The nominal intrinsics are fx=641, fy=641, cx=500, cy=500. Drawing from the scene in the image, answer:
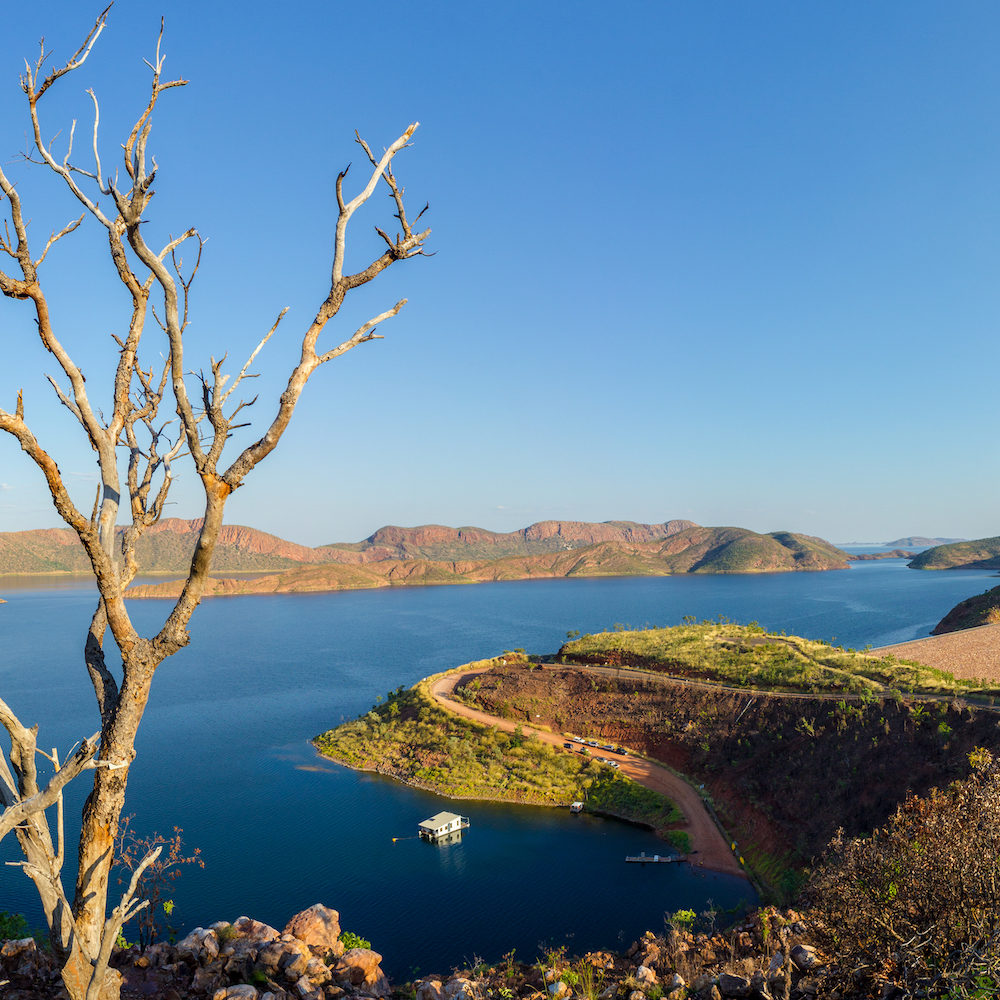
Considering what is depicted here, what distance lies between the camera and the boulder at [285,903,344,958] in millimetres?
18125

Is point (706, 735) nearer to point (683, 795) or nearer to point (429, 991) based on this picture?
point (683, 795)

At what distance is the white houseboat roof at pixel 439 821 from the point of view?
3195cm

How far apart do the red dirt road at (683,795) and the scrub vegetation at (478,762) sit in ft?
2.38

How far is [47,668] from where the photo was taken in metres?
81.7

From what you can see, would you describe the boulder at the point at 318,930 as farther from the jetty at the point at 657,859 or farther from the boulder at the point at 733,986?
the jetty at the point at 657,859

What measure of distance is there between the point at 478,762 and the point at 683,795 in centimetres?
1262

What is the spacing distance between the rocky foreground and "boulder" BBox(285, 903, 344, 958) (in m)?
0.03

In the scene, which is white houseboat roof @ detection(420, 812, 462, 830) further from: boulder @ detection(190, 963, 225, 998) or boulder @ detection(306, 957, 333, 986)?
boulder @ detection(190, 963, 225, 998)

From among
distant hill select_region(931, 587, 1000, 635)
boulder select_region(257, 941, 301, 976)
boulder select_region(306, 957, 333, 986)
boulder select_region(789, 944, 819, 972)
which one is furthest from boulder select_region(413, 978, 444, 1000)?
distant hill select_region(931, 587, 1000, 635)

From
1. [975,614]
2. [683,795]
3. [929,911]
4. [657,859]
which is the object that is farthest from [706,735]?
[975,614]

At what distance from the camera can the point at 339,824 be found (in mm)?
34625

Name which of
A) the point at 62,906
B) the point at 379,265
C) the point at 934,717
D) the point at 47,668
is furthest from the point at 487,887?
the point at 47,668

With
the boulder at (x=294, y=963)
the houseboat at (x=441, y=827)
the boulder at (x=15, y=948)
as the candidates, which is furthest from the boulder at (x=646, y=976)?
the houseboat at (x=441, y=827)

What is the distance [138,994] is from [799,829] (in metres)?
26.4
